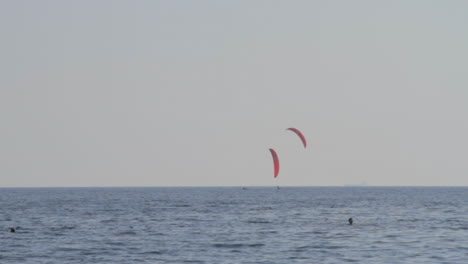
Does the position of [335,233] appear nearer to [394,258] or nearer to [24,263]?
[394,258]

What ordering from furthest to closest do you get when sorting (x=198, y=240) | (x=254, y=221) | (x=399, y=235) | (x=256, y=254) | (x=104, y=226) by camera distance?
(x=254, y=221) → (x=104, y=226) → (x=399, y=235) → (x=198, y=240) → (x=256, y=254)

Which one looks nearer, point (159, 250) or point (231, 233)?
point (159, 250)

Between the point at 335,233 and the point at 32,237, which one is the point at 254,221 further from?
the point at 32,237

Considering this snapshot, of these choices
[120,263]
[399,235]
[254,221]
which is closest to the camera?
[120,263]

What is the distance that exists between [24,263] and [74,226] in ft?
84.3

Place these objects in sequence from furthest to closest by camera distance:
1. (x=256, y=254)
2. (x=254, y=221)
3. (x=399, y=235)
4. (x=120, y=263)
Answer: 1. (x=254, y=221)
2. (x=399, y=235)
3. (x=256, y=254)
4. (x=120, y=263)

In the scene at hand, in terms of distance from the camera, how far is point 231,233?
62125 millimetres

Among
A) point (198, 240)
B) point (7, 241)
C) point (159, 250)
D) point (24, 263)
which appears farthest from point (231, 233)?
point (24, 263)

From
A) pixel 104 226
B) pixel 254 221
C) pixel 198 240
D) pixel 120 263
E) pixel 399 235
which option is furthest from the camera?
pixel 254 221

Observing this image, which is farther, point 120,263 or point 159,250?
point 159,250

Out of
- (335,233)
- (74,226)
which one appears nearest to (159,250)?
(335,233)

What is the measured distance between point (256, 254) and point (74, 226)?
2714 centimetres

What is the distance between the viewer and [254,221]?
7631 cm

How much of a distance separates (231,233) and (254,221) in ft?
47.1
